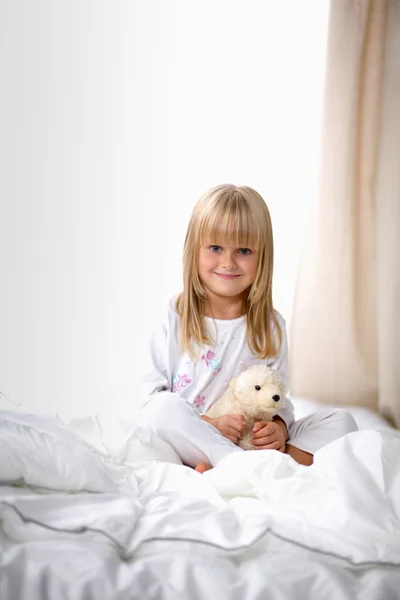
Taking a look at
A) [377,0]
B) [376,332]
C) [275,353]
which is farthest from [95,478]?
[377,0]

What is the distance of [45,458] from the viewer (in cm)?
101

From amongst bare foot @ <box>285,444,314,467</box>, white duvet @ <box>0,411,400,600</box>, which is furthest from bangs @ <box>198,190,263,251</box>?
white duvet @ <box>0,411,400,600</box>

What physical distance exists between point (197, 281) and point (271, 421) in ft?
1.25

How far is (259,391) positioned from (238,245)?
35cm

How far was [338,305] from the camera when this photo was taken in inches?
91.0

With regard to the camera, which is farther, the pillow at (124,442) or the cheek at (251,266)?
the cheek at (251,266)

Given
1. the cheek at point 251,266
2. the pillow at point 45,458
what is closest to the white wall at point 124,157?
the cheek at point 251,266

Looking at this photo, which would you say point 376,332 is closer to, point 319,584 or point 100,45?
point 100,45

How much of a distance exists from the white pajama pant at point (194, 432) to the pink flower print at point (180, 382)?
0.14 m

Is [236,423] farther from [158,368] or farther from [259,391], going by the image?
[158,368]

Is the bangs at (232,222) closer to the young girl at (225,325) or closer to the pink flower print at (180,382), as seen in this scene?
the young girl at (225,325)

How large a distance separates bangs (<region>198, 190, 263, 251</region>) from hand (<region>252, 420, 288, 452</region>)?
1.38 ft

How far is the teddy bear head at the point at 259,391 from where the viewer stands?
153 cm

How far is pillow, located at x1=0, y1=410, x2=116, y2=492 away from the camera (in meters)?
0.99
